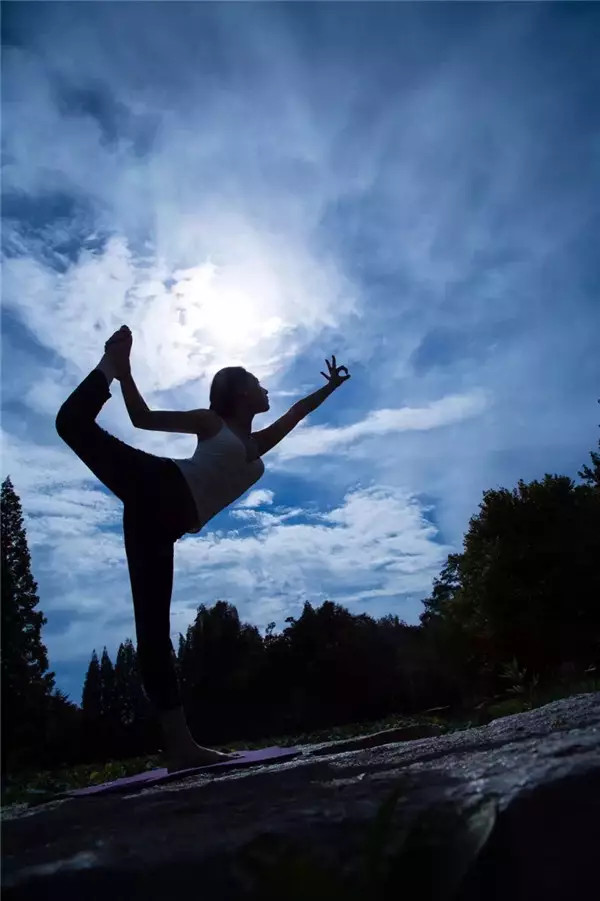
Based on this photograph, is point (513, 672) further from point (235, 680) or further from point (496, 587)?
point (235, 680)

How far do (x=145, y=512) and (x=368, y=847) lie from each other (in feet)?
7.37

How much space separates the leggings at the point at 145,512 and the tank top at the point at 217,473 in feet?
0.18

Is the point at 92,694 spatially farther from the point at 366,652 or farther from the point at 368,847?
the point at 368,847

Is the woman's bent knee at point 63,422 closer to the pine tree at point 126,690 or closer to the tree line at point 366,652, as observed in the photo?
the tree line at point 366,652

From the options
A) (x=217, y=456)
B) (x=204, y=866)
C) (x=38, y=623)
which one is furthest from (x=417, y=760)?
(x=38, y=623)

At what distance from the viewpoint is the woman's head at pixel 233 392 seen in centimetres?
350

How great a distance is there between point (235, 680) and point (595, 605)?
60.8 feet

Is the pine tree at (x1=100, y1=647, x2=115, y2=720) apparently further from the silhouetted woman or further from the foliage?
the silhouetted woman

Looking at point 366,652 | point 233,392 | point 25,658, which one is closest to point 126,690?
point 366,652

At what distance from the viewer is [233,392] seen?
3500 mm

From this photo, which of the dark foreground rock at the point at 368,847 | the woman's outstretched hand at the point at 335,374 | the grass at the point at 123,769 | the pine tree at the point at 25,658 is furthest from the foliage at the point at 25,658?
the dark foreground rock at the point at 368,847

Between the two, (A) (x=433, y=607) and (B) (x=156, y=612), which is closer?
(B) (x=156, y=612)

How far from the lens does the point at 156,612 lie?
277 centimetres

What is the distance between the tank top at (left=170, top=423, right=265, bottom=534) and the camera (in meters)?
2.95
